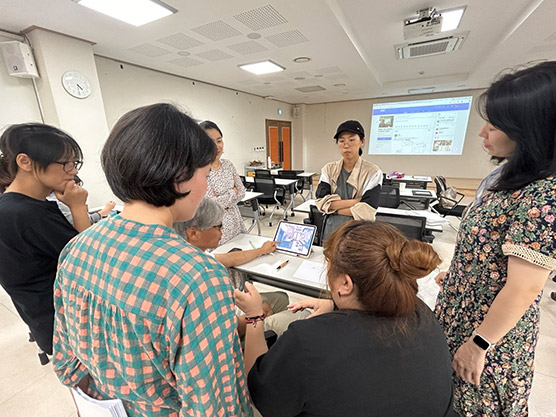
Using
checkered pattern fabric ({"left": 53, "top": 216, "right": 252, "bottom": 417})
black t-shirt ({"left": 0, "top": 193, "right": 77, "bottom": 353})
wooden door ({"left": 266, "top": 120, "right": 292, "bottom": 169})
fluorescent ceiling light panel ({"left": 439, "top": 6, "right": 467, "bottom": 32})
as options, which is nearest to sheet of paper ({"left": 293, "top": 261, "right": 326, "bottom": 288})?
checkered pattern fabric ({"left": 53, "top": 216, "right": 252, "bottom": 417})

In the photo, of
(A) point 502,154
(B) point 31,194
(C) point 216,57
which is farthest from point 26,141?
(C) point 216,57

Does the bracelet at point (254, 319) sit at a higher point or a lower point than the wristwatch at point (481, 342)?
higher

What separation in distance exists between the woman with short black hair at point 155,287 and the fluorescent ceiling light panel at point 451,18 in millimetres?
3697

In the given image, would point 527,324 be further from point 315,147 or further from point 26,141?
point 315,147

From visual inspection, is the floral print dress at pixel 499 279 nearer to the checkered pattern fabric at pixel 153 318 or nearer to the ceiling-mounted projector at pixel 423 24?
the checkered pattern fabric at pixel 153 318

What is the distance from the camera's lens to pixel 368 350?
1.87ft

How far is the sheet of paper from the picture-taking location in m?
1.35

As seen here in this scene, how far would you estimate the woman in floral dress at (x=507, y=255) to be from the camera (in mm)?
698

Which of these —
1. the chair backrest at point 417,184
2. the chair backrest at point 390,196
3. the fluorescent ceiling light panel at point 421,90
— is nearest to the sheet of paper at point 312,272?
the chair backrest at point 390,196

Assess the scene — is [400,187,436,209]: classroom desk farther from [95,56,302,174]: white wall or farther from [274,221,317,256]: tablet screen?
[95,56,302,174]: white wall

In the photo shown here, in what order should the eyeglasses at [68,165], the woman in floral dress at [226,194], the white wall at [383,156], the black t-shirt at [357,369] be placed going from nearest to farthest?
the black t-shirt at [357,369] → the eyeglasses at [68,165] → the woman in floral dress at [226,194] → the white wall at [383,156]

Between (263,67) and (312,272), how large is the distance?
4.10 metres

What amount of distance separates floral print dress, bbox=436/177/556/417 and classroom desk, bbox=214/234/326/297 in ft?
1.92

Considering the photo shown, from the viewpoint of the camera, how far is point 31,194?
0.96m
